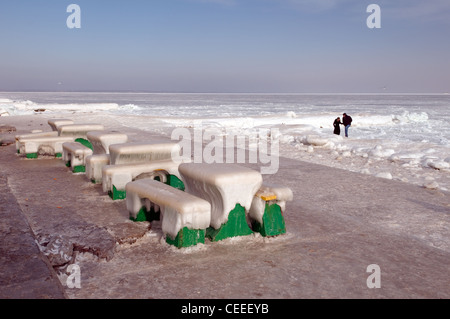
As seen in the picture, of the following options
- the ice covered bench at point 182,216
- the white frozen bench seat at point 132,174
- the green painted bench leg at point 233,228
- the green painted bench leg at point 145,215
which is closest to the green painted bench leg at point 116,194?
the white frozen bench seat at point 132,174

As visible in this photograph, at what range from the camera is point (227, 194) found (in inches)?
118

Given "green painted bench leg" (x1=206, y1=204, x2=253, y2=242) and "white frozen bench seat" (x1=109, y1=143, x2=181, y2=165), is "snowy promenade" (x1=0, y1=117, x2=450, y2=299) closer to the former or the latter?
"green painted bench leg" (x1=206, y1=204, x2=253, y2=242)

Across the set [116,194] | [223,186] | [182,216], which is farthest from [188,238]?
[116,194]

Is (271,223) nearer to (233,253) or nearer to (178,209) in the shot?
(233,253)

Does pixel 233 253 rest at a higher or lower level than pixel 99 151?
lower

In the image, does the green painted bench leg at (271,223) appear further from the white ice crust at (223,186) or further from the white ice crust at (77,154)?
the white ice crust at (77,154)

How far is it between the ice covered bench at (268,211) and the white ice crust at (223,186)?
83 mm

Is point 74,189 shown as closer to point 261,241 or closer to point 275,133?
point 261,241

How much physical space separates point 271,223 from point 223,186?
0.56 meters

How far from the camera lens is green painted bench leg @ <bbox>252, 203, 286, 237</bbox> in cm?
316

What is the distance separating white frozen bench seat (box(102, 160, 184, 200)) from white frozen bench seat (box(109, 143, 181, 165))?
15 centimetres

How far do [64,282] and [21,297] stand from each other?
0.33 metres

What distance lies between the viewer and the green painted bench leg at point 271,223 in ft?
10.4
